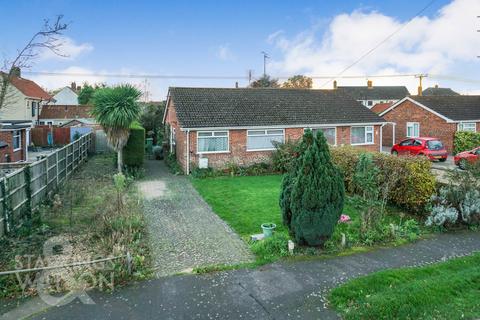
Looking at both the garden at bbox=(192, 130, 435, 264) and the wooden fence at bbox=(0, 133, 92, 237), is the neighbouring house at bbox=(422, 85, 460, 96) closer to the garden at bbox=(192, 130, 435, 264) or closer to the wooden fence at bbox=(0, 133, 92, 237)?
the garden at bbox=(192, 130, 435, 264)

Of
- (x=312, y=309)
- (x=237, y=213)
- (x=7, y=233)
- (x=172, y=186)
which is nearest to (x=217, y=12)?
(x=172, y=186)

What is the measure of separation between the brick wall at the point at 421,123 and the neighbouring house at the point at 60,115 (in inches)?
1323

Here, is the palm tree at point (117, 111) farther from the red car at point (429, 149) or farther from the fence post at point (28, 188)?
the red car at point (429, 149)

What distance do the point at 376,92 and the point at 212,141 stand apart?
5590 centimetres

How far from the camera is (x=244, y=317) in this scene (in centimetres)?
589

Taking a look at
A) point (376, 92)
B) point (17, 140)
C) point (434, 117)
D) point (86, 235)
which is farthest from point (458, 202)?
point (376, 92)

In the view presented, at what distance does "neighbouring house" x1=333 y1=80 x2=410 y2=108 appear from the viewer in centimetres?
6544

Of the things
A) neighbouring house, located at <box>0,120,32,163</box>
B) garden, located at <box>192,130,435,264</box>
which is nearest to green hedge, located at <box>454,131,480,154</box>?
garden, located at <box>192,130,435,264</box>

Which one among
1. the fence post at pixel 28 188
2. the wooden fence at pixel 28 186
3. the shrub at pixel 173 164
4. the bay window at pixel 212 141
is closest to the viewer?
the wooden fence at pixel 28 186

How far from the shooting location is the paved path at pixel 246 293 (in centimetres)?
600

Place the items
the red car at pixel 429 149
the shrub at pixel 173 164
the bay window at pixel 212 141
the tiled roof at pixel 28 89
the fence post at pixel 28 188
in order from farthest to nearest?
the tiled roof at pixel 28 89, the red car at pixel 429 149, the shrub at pixel 173 164, the bay window at pixel 212 141, the fence post at pixel 28 188

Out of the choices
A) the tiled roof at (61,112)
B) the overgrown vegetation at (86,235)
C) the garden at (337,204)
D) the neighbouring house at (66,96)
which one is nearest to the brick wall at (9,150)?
the overgrown vegetation at (86,235)

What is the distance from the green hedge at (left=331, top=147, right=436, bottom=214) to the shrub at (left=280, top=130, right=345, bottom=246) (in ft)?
9.44

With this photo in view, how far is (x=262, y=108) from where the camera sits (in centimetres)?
2297
